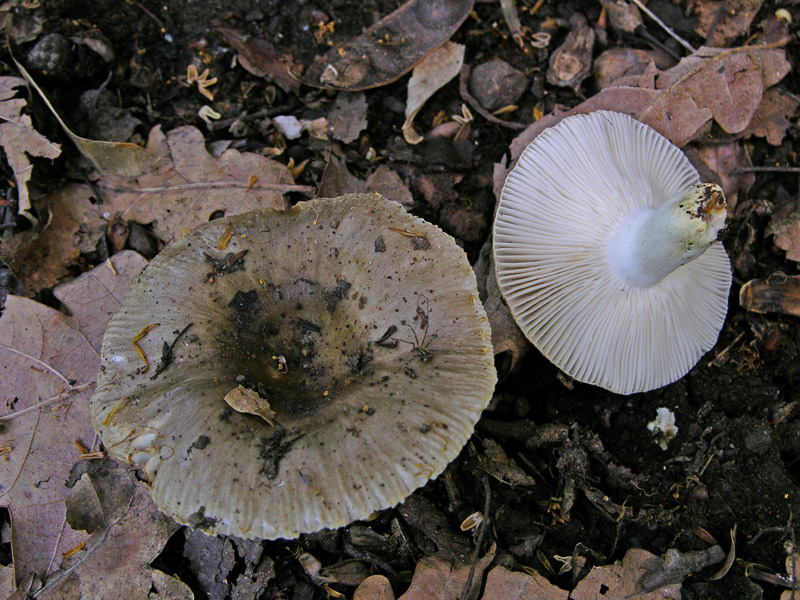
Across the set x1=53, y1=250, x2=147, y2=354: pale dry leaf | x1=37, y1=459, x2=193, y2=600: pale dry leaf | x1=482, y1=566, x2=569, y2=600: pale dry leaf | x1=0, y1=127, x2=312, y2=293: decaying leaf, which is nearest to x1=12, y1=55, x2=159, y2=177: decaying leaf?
x1=0, y1=127, x2=312, y2=293: decaying leaf

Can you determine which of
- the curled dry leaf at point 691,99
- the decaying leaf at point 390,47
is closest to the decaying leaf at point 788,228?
the curled dry leaf at point 691,99

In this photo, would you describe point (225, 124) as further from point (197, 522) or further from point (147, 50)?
point (197, 522)

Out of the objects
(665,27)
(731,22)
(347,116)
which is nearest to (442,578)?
(347,116)

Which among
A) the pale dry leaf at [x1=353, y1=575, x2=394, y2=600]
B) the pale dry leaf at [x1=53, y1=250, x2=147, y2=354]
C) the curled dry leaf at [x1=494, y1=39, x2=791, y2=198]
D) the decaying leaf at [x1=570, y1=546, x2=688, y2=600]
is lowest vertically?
the decaying leaf at [x1=570, y1=546, x2=688, y2=600]

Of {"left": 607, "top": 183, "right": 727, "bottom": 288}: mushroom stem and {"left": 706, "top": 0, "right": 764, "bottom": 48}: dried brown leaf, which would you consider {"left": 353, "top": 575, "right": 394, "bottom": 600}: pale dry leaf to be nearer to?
{"left": 607, "top": 183, "right": 727, "bottom": 288}: mushroom stem

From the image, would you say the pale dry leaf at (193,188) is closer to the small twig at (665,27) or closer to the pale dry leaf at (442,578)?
the pale dry leaf at (442,578)

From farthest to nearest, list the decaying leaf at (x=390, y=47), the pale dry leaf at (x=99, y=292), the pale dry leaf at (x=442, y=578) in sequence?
the decaying leaf at (x=390, y=47) < the pale dry leaf at (x=99, y=292) < the pale dry leaf at (x=442, y=578)

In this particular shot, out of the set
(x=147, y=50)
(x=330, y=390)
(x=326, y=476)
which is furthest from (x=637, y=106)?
Answer: (x=147, y=50)
